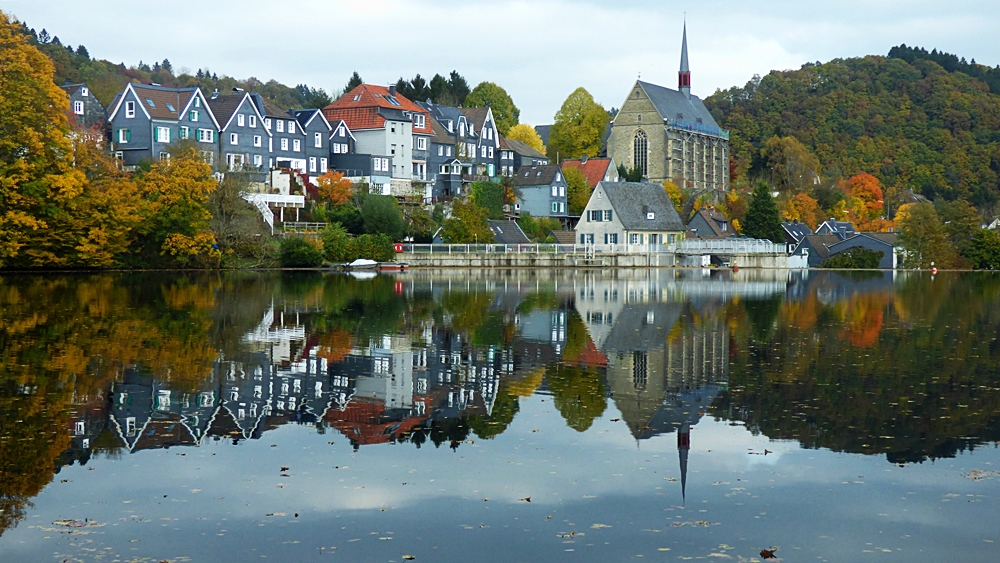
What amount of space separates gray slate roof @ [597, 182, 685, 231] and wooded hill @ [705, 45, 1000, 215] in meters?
48.1

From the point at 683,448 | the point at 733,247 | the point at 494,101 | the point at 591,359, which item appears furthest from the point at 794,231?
the point at 683,448

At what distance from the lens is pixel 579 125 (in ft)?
394

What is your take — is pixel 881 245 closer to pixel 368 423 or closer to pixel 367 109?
pixel 367 109

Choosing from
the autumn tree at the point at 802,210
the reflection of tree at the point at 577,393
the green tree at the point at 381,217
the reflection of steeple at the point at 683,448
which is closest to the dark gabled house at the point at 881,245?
the autumn tree at the point at 802,210

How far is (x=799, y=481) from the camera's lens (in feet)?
39.3

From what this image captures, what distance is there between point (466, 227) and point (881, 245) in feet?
117

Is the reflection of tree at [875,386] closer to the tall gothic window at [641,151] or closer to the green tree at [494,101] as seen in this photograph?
the tall gothic window at [641,151]

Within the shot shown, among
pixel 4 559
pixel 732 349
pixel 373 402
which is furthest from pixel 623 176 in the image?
pixel 4 559

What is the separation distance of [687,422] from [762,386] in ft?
11.5

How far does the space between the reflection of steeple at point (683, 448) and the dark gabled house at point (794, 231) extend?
8378cm

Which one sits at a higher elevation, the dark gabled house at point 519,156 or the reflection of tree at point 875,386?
the dark gabled house at point 519,156

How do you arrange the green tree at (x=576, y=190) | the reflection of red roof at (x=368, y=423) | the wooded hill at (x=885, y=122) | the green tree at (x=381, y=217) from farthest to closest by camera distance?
the wooded hill at (x=885, y=122), the green tree at (x=576, y=190), the green tree at (x=381, y=217), the reflection of red roof at (x=368, y=423)

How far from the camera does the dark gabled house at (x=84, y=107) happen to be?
270 ft

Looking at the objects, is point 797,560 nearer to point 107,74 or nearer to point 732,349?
point 732,349
